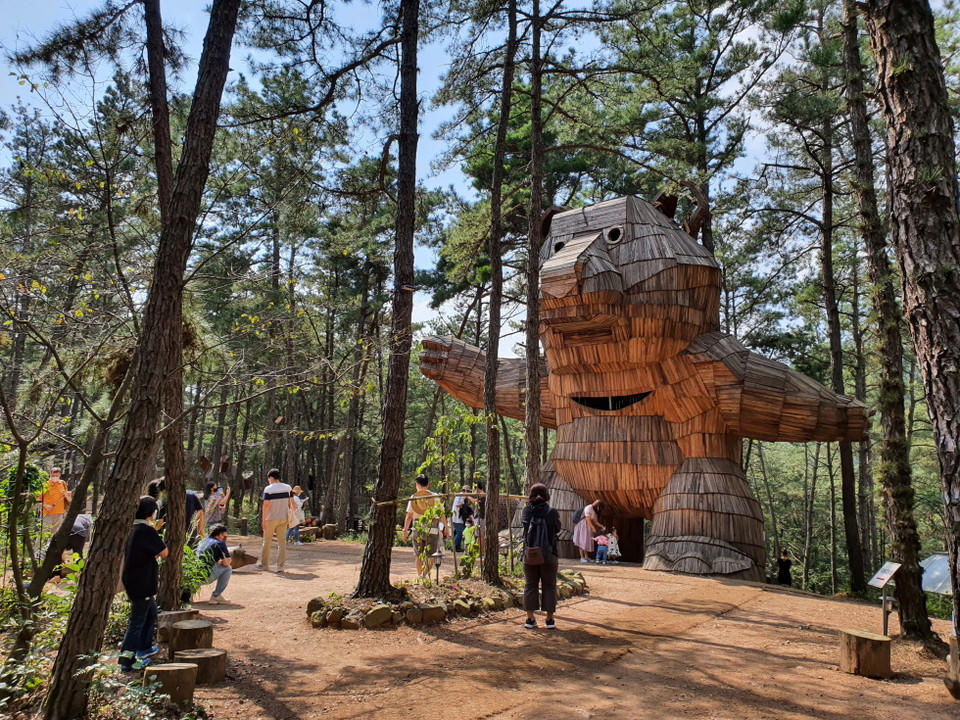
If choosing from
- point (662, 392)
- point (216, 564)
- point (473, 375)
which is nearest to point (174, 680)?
point (216, 564)

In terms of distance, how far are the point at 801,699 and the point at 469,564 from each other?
12.9ft

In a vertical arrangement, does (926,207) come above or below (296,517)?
above

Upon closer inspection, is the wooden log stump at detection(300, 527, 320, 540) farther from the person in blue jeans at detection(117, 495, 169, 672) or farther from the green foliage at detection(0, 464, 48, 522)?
the person in blue jeans at detection(117, 495, 169, 672)

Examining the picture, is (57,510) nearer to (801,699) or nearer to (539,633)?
(539,633)

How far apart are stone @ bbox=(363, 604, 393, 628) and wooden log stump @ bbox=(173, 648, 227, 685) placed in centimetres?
151

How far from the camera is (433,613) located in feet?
19.1

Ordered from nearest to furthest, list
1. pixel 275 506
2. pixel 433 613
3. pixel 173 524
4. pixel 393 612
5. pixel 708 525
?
pixel 173 524, pixel 393 612, pixel 433 613, pixel 275 506, pixel 708 525

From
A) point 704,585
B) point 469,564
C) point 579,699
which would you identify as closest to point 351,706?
point 579,699

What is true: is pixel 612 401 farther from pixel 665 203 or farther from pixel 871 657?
pixel 871 657

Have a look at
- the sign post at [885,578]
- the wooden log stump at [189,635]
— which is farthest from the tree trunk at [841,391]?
the wooden log stump at [189,635]

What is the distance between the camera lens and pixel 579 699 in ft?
13.1

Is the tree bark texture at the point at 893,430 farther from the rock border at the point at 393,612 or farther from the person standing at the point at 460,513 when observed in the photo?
the person standing at the point at 460,513

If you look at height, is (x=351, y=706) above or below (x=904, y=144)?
below

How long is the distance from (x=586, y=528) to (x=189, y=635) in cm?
693
